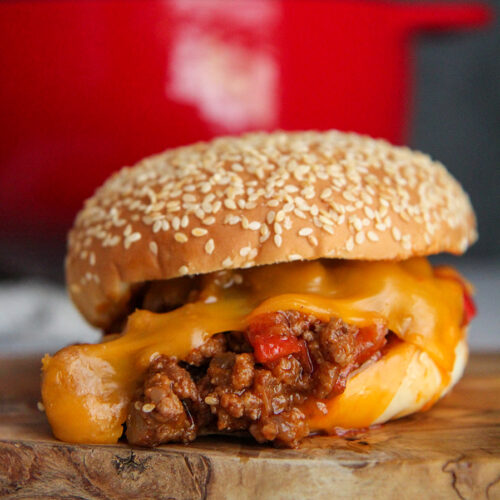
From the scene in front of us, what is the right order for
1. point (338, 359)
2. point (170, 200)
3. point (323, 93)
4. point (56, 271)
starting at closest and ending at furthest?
point (338, 359) → point (170, 200) → point (323, 93) → point (56, 271)

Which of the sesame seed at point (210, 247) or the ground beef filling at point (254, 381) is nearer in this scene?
the ground beef filling at point (254, 381)

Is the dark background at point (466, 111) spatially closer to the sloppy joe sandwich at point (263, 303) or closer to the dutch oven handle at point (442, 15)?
the dutch oven handle at point (442, 15)

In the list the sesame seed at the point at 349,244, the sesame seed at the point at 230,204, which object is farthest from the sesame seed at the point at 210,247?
the sesame seed at the point at 349,244

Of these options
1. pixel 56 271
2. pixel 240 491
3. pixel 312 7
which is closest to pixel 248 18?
pixel 312 7

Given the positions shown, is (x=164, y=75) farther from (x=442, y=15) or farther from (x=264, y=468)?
(x=264, y=468)

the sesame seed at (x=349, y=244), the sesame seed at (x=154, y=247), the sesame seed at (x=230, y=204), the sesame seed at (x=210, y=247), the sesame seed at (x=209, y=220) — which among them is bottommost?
the sesame seed at (x=154, y=247)

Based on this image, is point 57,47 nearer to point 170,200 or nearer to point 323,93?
point 323,93

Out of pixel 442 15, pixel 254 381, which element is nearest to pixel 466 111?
pixel 442 15
